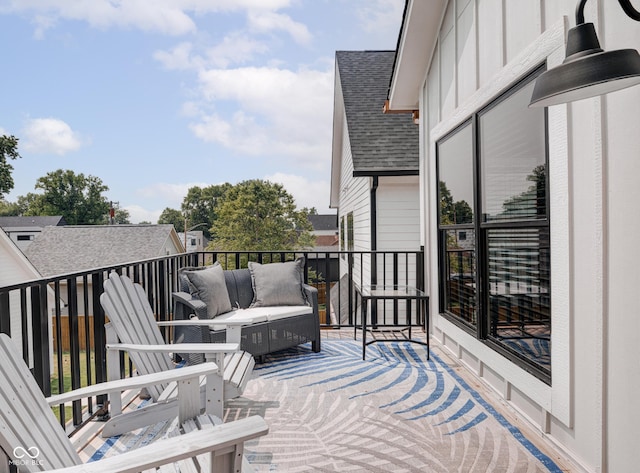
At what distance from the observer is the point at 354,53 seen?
10023 millimetres

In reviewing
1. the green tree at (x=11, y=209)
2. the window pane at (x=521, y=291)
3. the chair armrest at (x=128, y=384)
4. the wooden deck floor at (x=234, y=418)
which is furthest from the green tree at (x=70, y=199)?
the chair armrest at (x=128, y=384)

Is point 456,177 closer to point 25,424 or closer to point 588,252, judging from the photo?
point 588,252

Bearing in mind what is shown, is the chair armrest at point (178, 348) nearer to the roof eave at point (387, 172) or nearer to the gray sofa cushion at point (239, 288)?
the gray sofa cushion at point (239, 288)

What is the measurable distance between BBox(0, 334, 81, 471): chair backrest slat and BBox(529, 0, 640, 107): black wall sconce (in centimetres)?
206

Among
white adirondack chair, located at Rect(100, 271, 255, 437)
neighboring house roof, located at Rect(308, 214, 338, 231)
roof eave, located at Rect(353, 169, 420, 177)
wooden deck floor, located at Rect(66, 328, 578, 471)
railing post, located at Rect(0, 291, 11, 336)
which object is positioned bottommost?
wooden deck floor, located at Rect(66, 328, 578, 471)

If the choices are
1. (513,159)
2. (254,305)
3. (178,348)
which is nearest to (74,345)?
(178,348)

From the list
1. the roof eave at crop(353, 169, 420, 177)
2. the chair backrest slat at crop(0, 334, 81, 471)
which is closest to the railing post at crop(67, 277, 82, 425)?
the chair backrest slat at crop(0, 334, 81, 471)

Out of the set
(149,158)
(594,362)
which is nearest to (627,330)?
(594,362)

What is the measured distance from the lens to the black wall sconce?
1415 millimetres

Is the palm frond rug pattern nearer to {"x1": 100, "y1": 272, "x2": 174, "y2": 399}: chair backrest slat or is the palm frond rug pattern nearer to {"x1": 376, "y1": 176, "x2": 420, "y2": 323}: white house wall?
{"x1": 100, "y1": 272, "x2": 174, "y2": 399}: chair backrest slat

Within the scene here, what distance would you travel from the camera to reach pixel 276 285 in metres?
4.64

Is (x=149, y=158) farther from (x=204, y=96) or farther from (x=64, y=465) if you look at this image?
(x=64, y=465)

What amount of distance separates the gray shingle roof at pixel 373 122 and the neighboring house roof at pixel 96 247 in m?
A: 13.2

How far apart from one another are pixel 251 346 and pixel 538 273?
2.47 meters
